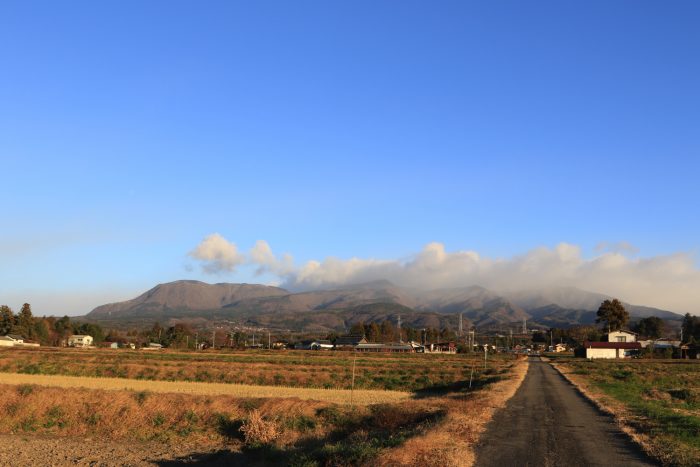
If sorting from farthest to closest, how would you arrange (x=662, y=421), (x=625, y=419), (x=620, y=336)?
(x=620, y=336) < (x=625, y=419) < (x=662, y=421)

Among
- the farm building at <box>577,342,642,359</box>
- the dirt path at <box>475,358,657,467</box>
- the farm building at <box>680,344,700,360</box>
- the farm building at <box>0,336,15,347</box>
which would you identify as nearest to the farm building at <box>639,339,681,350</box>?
the farm building at <box>577,342,642,359</box>

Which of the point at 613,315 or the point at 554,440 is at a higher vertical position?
the point at 613,315

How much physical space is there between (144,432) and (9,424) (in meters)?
7.44

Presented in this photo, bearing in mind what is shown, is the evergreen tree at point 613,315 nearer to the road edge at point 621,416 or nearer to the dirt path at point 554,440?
the road edge at point 621,416

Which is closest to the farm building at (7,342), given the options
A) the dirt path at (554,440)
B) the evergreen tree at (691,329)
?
the dirt path at (554,440)

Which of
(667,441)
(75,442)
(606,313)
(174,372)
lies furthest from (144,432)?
(606,313)

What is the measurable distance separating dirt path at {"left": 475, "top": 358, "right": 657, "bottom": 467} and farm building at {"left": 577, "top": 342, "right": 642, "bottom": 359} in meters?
101

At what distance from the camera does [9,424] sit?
2842cm

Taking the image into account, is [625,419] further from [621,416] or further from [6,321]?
[6,321]

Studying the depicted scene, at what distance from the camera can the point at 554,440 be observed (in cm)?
1858

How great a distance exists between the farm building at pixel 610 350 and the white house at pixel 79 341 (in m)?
131

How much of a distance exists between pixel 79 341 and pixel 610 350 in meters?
140

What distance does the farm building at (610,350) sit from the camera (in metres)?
120

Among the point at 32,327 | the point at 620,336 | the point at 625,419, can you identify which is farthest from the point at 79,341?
the point at 625,419
